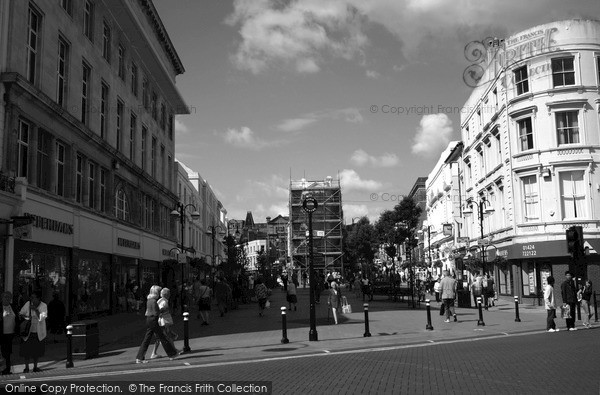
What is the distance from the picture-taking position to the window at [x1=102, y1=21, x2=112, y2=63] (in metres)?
30.9

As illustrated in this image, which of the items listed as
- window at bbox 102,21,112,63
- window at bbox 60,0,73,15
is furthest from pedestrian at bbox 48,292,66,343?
window at bbox 102,21,112,63

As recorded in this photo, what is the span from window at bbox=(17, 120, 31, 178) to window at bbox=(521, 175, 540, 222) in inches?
1048

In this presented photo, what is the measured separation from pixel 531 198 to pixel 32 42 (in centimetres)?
2717

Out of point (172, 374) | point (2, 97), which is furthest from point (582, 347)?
point (2, 97)

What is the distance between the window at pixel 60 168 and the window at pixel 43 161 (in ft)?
3.21

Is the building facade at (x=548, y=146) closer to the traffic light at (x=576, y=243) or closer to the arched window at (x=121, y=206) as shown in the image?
the traffic light at (x=576, y=243)

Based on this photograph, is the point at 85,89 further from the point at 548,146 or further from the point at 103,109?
the point at 548,146

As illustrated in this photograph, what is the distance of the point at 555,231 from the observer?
3231cm

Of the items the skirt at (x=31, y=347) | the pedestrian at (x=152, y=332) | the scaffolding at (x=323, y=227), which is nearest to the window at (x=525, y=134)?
the pedestrian at (x=152, y=332)

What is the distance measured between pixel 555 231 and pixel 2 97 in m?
28.1

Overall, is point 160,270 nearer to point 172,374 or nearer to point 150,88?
point 150,88

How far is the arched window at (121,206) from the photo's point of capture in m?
32.5

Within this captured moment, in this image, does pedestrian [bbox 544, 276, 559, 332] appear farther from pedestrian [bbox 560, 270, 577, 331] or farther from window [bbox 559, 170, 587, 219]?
window [bbox 559, 170, 587, 219]

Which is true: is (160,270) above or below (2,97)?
below
